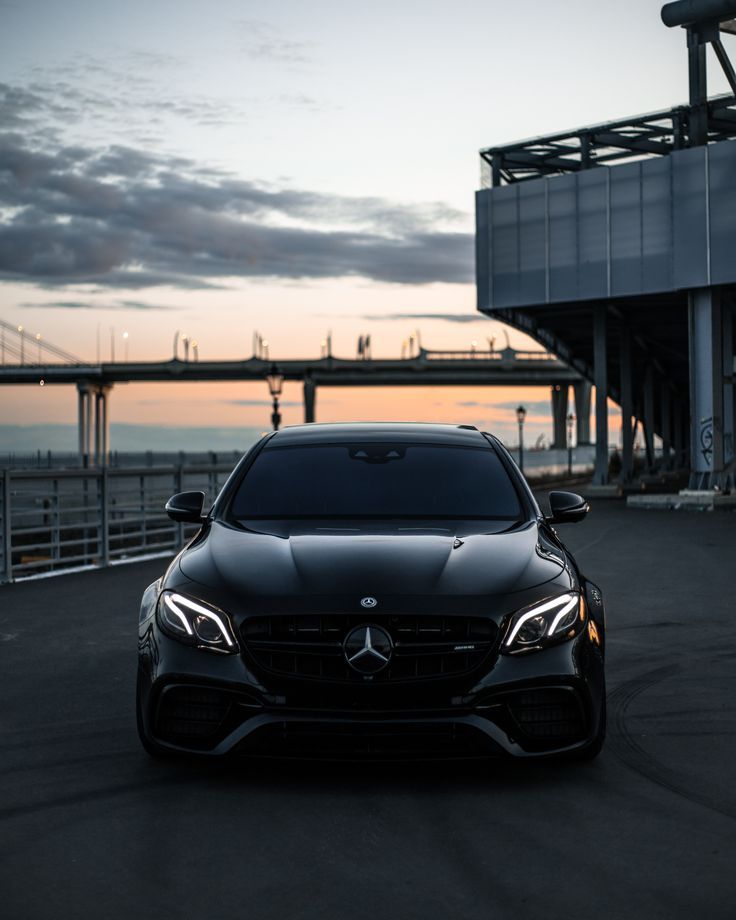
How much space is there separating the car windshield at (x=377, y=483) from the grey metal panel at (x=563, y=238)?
129ft

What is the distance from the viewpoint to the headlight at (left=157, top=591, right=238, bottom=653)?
5.00m

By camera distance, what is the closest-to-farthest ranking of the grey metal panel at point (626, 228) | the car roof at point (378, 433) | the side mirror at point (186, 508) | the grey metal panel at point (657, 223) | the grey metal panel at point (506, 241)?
the side mirror at point (186, 508) → the car roof at point (378, 433) → the grey metal panel at point (657, 223) → the grey metal panel at point (626, 228) → the grey metal panel at point (506, 241)

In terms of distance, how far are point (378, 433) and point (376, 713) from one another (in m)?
2.43

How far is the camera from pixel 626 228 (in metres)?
42.5

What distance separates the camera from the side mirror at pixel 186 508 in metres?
6.31

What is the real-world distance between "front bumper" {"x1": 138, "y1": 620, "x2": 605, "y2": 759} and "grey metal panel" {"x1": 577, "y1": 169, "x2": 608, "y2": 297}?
1578 inches

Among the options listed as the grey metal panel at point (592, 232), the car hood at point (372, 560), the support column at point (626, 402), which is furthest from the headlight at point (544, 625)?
the support column at point (626, 402)

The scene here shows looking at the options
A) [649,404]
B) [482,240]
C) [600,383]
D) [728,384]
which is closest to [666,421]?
[649,404]

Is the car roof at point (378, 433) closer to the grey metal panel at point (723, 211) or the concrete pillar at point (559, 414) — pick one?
the grey metal panel at point (723, 211)

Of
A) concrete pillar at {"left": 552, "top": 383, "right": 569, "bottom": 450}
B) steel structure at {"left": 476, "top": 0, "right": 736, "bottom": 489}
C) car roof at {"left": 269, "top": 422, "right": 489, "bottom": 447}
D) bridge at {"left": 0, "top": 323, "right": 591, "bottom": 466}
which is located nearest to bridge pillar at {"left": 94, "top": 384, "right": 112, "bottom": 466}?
bridge at {"left": 0, "top": 323, "right": 591, "bottom": 466}

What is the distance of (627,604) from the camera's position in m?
11.7

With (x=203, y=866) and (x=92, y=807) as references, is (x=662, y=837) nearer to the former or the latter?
(x=203, y=866)

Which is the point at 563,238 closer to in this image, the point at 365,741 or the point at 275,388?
the point at 275,388

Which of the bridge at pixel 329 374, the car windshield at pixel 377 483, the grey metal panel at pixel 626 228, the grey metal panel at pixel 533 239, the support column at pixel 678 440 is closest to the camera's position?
the car windshield at pixel 377 483
